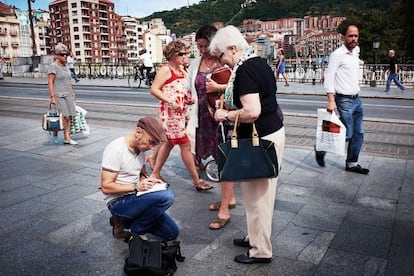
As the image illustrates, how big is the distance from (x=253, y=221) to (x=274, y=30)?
15417 cm

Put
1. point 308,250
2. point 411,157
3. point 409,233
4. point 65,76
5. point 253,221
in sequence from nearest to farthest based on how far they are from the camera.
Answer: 1. point 253,221
2. point 308,250
3. point 409,233
4. point 411,157
5. point 65,76

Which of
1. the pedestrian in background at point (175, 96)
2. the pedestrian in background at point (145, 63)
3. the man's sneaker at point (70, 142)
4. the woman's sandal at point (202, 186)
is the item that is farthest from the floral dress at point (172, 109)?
the pedestrian in background at point (145, 63)

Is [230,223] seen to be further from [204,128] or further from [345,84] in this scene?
[345,84]

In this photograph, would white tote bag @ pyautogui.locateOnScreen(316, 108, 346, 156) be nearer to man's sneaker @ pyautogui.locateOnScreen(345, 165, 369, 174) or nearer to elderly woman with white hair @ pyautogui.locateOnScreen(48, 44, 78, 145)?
man's sneaker @ pyautogui.locateOnScreen(345, 165, 369, 174)

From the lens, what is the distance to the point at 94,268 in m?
3.15

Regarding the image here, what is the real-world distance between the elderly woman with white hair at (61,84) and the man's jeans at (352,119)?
472 centimetres

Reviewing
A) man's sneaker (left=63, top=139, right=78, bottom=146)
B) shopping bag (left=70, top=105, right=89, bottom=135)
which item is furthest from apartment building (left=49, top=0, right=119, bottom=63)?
man's sneaker (left=63, top=139, right=78, bottom=146)

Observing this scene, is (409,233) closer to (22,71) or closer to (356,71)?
(356,71)

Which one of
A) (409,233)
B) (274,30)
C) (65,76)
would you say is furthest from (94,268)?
(274,30)

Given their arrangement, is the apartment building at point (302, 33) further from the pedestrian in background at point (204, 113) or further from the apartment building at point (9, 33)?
the pedestrian in background at point (204, 113)

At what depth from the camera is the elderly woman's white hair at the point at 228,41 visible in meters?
2.94

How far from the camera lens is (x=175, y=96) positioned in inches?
189

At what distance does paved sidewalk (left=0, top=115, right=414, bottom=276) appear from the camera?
10.4 ft

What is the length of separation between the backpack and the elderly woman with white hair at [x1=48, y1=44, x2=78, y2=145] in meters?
4.90
